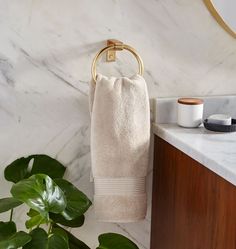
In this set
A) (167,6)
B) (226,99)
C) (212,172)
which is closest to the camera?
(212,172)

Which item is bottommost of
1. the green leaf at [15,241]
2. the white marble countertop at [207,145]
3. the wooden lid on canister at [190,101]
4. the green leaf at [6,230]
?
the green leaf at [6,230]

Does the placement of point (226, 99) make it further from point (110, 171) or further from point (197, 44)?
point (110, 171)

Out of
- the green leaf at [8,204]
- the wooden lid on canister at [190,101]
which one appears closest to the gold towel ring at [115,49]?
the wooden lid on canister at [190,101]

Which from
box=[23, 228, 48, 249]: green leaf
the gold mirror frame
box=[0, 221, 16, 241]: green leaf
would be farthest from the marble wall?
box=[23, 228, 48, 249]: green leaf

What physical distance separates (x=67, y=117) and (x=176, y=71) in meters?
0.37

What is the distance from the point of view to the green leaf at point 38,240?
1.29 metres

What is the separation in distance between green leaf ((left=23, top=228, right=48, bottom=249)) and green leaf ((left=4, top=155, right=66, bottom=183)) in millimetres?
208

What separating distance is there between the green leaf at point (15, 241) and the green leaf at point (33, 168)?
0.22m

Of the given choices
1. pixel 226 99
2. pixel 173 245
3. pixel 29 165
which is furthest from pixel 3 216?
pixel 226 99

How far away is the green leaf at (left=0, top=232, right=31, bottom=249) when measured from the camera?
124 centimetres

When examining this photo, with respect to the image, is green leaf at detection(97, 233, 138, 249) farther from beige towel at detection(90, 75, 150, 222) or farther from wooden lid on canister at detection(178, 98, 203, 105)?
wooden lid on canister at detection(178, 98, 203, 105)

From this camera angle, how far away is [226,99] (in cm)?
164

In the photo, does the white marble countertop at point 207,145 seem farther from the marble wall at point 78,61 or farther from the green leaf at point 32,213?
the green leaf at point 32,213

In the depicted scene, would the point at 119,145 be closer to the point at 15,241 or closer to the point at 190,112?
the point at 190,112
